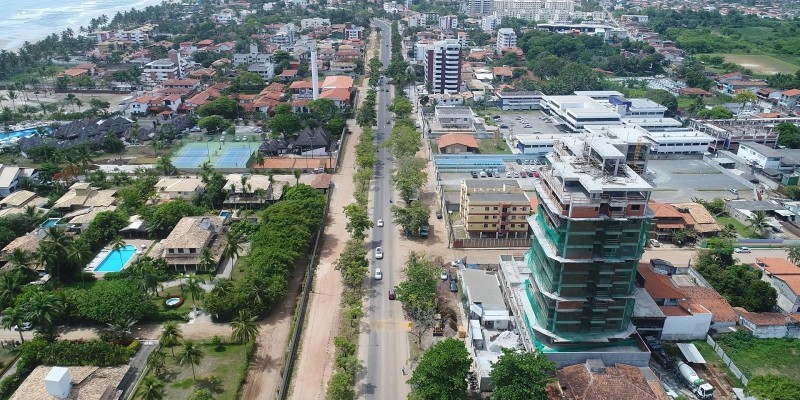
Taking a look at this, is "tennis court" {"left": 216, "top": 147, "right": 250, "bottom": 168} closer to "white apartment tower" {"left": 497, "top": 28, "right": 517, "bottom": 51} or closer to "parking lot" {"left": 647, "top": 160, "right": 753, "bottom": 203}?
"parking lot" {"left": 647, "top": 160, "right": 753, "bottom": 203}

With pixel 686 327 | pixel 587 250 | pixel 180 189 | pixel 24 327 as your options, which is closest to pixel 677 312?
pixel 686 327

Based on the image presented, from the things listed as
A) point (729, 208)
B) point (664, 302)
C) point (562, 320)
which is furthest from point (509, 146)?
point (562, 320)

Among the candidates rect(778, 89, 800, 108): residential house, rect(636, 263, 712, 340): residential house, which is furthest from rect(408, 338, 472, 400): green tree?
rect(778, 89, 800, 108): residential house

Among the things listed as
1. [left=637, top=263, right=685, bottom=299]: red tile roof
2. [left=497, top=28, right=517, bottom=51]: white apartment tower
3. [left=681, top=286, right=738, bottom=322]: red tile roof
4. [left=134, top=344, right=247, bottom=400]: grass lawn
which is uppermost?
[left=497, top=28, right=517, bottom=51]: white apartment tower

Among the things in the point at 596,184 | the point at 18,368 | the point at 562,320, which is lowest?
the point at 18,368

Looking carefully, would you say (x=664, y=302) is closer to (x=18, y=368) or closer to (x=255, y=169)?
(x=18, y=368)

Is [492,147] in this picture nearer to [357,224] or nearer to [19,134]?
[357,224]

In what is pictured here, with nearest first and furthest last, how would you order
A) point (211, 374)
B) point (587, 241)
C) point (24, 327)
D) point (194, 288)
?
point (587, 241)
point (211, 374)
point (24, 327)
point (194, 288)
